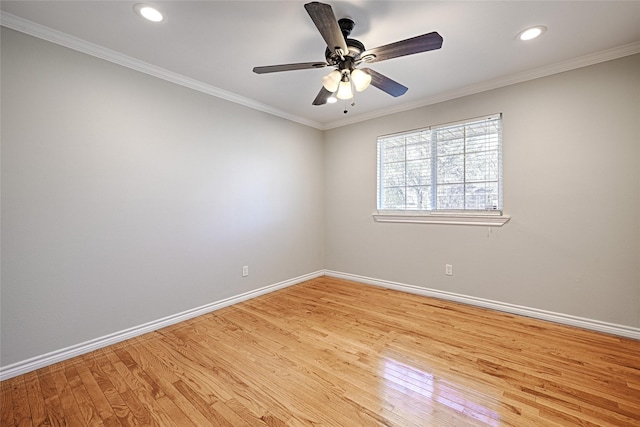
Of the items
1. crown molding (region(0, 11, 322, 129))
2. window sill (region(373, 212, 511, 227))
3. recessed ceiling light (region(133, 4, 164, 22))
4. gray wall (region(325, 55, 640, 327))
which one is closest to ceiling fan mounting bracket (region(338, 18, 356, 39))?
recessed ceiling light (region(133, 4, 164, 22))

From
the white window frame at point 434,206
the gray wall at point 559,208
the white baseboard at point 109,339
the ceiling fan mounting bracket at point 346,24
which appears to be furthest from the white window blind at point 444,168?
the white baseboard at point 109,339

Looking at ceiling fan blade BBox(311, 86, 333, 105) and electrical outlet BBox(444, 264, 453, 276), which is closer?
ceiling fan blade BBox(311, 86, 333, 105)

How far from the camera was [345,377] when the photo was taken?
1.89m

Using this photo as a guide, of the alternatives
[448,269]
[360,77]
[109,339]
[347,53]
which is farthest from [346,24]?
[109,339]


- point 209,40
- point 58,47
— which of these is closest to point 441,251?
point 209,40

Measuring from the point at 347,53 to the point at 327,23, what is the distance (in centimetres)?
36

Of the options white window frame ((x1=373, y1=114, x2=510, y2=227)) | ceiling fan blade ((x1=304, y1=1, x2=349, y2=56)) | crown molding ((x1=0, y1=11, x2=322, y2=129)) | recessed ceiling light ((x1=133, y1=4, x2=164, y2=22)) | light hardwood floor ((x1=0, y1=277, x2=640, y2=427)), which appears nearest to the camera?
ceiling fan blade ((x1=304, y1=1, x2=349, y2=56))

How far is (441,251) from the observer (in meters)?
3.41

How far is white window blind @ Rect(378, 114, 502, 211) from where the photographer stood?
10.0 feet

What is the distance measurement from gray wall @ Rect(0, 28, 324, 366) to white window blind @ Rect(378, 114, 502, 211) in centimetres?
173

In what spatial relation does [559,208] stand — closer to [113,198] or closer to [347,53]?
[347,53]

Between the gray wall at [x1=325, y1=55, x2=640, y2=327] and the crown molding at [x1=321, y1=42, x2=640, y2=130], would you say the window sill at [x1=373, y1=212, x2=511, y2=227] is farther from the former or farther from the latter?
the crown molding at [x1=321, y1=42, x2=640, y2=130]

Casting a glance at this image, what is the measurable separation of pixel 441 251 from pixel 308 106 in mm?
2505

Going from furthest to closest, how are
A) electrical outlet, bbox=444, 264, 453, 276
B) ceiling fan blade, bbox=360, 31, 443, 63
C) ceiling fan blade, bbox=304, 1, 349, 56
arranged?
electrical outlet, bbox=444, 264, 453, 276 < ceiling fan blade, bbox=360, 31, 443, 63 < ceiling fan blade, bbox=304, 1, 349, 56
